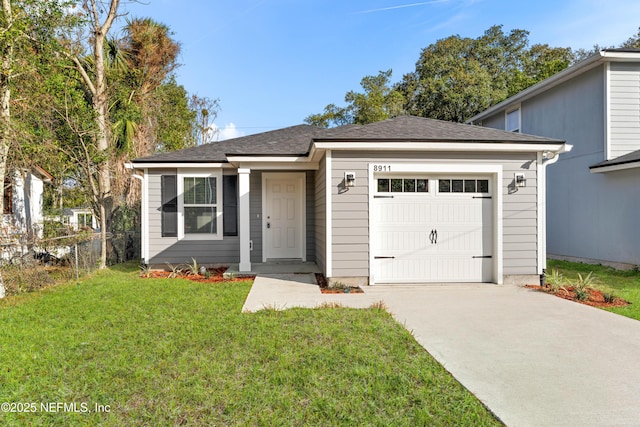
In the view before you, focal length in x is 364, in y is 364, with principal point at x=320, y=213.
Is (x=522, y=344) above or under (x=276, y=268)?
under

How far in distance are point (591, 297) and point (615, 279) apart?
2359 mm

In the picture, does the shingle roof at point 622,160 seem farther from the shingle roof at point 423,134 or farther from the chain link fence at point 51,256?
the chain link fence at point 51,256

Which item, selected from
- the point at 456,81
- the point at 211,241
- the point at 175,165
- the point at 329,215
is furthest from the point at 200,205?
the point at 456,81

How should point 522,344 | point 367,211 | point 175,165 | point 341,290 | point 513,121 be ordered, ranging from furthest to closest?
point 513,121
point 175,165
point 367,211
point 341,290
point 522,344

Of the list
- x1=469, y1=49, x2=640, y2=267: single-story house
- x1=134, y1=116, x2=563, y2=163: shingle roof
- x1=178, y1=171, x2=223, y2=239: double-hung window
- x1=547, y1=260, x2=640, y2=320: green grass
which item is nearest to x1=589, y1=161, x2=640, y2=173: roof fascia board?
x1=469, y1=49, x2=640, y2=267: single-story house

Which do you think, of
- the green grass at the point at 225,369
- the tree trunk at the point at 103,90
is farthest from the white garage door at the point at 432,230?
the tree trunk at the point at 103,90

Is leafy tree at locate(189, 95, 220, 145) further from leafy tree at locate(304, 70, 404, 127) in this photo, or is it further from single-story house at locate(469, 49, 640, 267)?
single-story house at locate(469, 49, 640, 267)

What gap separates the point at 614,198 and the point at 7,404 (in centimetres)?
1178

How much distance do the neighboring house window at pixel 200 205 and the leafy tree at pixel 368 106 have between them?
17.7 metres

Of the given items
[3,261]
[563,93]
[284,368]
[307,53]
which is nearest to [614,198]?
[563,93]

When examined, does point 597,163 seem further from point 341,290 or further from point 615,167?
point 341,290

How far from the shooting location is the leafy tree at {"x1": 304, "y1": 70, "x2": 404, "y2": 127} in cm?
2486

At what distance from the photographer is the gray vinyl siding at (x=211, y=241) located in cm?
900

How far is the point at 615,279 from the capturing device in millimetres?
7773
